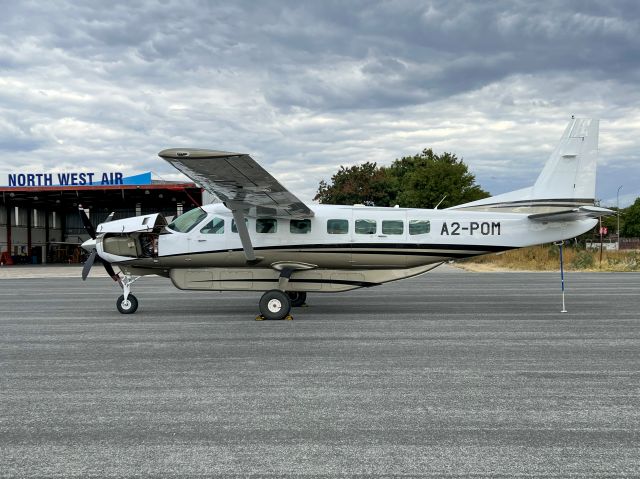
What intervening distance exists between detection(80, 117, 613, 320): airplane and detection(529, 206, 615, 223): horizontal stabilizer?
50 mm

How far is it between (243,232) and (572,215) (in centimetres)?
711

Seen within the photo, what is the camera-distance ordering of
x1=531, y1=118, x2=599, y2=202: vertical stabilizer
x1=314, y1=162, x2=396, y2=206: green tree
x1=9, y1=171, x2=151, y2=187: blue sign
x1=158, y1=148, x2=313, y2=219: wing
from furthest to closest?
x1=314, y1=162, x2=396, y2=206: green tree, x1=9, y1=171, x2=151, y2=187: blue sign, x1=531, y1=118, x2=599, y2=202: vertical stabilizer, x1=158, y1=148, x2=313, y2=219: wing

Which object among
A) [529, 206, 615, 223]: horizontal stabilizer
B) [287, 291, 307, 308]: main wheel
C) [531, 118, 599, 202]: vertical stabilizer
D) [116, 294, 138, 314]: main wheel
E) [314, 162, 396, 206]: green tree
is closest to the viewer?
[529, 206, 615, 223]: horizontal stabilizer

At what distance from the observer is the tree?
50.6m

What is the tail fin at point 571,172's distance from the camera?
1273 cm

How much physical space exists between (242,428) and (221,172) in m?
6.11

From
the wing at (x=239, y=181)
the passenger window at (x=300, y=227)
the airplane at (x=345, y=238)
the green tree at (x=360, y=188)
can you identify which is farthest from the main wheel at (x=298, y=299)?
the green tree at (x=360, y=188)

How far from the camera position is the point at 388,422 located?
5.25 m

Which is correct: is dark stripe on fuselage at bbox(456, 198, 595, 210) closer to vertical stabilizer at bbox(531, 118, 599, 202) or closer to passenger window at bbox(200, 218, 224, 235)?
vertical stabilizer at bbox(531, 118, 599, 202)

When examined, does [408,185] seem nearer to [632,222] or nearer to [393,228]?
[393,228]

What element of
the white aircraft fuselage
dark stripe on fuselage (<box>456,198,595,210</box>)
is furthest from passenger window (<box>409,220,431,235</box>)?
dark stripe on fuselage (<box>456,198,595,210</box>)

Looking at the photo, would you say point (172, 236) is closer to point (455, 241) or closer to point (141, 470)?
point (455, 241)

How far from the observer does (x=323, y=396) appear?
20.2ft

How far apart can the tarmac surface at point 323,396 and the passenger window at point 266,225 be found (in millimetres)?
2030
